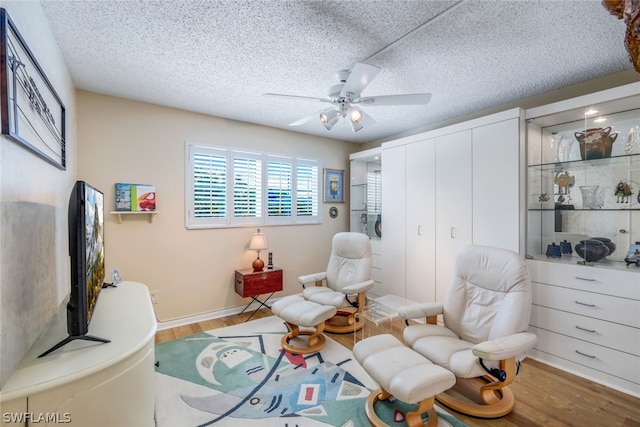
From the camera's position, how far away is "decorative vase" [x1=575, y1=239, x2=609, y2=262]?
2.40 meters

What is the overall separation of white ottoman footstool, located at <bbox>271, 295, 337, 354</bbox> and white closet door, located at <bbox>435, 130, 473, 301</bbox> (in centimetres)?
144

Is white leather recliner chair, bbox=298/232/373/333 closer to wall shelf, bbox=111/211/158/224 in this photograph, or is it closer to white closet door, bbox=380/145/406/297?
white closet door, bbox=380/145/406/297

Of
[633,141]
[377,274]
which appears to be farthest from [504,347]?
[377,274]

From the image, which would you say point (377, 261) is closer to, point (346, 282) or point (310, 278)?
point (346, 282)

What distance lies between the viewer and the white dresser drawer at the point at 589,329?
2143 mm

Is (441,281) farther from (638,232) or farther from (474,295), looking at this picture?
(638,232)

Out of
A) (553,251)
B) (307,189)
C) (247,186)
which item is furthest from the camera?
(307,189)

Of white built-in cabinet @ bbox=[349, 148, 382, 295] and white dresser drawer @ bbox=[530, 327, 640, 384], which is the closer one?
white dresser drawer @ bbox=[530, 327, 640, 384]

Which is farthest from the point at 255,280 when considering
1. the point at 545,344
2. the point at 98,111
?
the point at 545,344

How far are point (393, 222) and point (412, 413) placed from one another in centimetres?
248

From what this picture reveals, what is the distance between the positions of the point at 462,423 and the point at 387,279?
215 cm

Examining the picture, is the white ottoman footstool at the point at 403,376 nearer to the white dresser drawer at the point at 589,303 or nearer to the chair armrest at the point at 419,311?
the chair armrest at the point at 419,311

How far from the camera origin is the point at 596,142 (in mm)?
2457

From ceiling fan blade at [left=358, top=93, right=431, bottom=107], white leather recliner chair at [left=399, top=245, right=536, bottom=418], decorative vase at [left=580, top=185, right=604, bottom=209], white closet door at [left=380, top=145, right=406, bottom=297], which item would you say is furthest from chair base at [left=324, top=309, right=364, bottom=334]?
decorative vase at [left=580, top=185, right=604, bottom=209]
